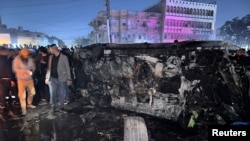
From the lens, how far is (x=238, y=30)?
51188 mm

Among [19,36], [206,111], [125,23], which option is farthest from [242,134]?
[19,36]

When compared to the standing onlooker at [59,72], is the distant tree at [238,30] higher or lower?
higher

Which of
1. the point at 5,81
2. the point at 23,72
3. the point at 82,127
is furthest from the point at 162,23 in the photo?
the point at 82,127

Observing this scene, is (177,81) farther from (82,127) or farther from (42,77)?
(42,77)

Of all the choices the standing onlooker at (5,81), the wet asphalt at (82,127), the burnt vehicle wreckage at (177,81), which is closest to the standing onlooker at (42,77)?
the standing onlooker at (5,81)

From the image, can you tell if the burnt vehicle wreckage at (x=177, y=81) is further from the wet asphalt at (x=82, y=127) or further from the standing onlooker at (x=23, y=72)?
the standing onlooker at (x=23, y=72)

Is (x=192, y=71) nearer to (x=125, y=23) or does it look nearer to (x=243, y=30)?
(x=125, y=23)

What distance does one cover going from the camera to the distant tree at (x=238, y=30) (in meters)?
A: 49.2

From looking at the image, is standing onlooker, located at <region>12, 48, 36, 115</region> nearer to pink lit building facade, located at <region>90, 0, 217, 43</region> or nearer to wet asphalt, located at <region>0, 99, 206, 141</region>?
wet asphalt, located at <region>0, 99, 206, 141</region>

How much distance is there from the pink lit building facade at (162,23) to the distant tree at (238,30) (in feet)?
29.6

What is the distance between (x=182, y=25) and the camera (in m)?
44.7

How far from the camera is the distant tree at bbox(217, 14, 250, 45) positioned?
4923 cm

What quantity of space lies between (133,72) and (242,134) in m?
3.24

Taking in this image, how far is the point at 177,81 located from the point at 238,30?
56.9 metres
